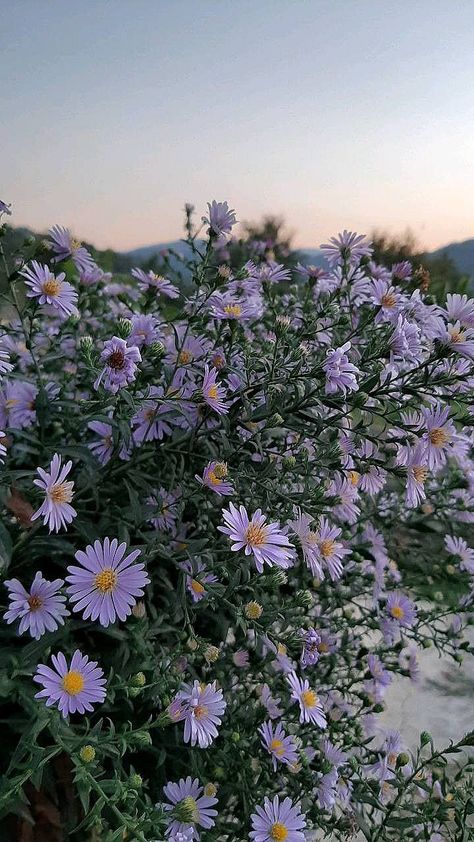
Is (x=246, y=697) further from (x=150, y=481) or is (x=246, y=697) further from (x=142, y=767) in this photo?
(x=150, y=481)

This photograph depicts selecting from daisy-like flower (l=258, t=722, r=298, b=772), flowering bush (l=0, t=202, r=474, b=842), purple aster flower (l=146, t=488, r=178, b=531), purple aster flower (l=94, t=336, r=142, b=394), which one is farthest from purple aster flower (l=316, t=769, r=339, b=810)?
purple aster flower (l=94, t=336, r=142, b=394)

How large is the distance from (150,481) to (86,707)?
0.40 meters

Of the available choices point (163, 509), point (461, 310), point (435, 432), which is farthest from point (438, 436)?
point (163, 509)

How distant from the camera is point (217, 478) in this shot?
1.07 m

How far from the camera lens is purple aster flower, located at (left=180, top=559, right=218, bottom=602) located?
3.49ft

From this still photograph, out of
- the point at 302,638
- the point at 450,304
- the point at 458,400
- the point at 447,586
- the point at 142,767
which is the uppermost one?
the point at 450,304

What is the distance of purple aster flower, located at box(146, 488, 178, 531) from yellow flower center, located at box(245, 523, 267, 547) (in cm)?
17

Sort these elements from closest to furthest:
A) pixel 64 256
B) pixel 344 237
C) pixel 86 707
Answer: pixel 86 707, pixel 64 256, pixel 344 237

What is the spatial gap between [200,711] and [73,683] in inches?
8.0

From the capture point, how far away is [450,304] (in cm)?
114

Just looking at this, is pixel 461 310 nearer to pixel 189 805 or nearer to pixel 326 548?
pixel 326 548

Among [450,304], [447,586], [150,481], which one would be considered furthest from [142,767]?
[447,586]

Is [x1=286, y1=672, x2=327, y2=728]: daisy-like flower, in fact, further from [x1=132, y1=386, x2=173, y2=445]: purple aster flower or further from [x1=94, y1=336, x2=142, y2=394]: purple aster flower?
[x1=94, y1=336, x2=142, y2=394]: purple aster flower

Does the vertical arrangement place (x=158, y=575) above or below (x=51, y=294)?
below
